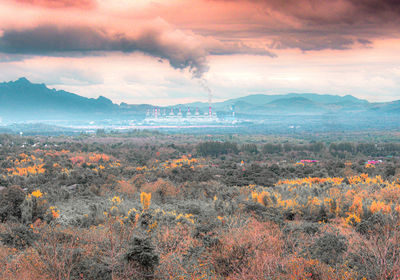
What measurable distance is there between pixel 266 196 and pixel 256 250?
34.7 feet

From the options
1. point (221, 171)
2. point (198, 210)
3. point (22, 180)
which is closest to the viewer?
point (198, 210)

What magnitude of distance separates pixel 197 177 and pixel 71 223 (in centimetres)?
2354

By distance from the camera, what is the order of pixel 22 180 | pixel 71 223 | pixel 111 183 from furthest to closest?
pixel 22 180 < pixel 111 183 < pixel 71 223

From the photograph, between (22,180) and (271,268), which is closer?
(271,268)

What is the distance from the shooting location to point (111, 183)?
112 ft

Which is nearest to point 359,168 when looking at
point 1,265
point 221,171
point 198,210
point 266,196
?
point 221,171

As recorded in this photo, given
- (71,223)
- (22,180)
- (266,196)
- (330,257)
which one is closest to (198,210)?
(266,196)

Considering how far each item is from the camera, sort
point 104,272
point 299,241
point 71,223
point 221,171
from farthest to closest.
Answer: point 221,171
point 71,223
point 299,241
point 104,272

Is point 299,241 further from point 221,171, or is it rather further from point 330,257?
point 221,171

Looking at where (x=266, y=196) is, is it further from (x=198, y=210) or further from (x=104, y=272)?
(x=104, y=272)

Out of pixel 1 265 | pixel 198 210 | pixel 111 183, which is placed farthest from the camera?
pixel 111 183

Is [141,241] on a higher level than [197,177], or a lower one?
higher

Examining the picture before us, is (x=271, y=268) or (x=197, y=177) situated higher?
(x=271, y=268)

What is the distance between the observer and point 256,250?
9.03 meters
